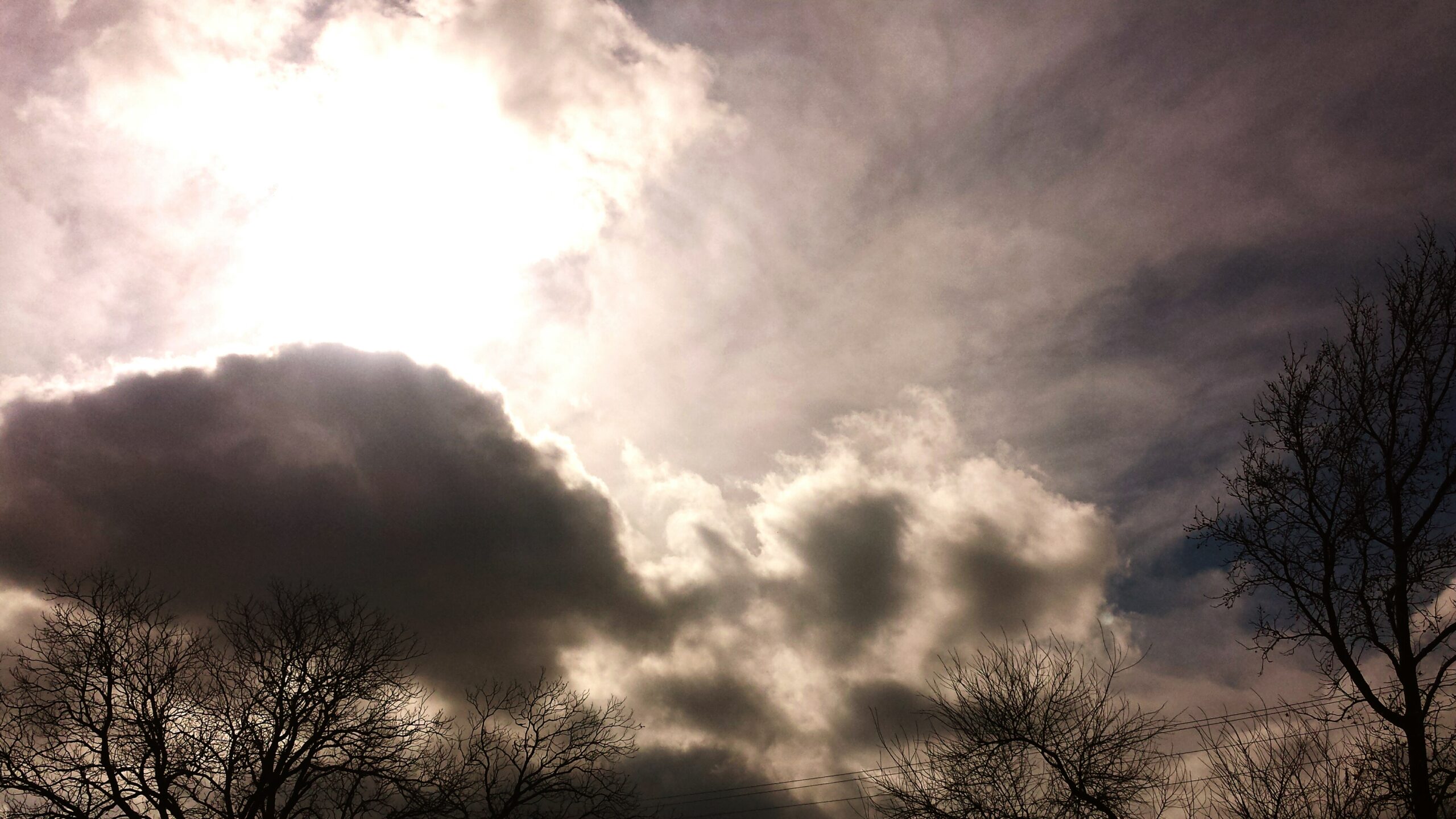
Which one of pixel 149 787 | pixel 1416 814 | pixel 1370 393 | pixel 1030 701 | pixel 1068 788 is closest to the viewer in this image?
pixel 1416 814

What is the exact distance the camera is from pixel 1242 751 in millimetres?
10414

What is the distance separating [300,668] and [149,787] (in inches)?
110

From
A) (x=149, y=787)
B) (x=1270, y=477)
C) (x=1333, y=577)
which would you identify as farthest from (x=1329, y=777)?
(x=149, y=787)

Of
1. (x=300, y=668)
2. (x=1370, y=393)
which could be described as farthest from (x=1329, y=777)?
(x=300, y=668)

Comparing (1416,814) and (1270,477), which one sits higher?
(1270,477)

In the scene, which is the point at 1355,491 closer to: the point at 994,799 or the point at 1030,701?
the point at 1030,701

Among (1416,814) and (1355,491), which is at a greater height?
(1355,491)

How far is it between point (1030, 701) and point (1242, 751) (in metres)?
3.90

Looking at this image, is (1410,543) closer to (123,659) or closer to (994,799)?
(994,799)

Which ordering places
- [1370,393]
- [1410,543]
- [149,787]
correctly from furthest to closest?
[149,787] < [1370,393] < [1410,543]

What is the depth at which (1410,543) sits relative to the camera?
8.33 metres

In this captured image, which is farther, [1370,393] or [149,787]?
[149,787]

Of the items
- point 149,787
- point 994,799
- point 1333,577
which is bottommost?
point 149,787

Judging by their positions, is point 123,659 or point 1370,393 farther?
point 123,659
